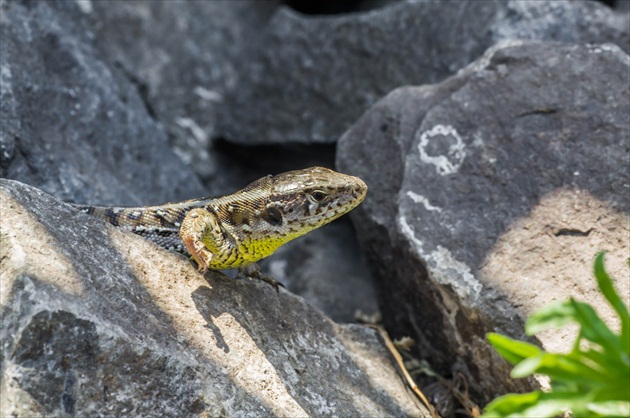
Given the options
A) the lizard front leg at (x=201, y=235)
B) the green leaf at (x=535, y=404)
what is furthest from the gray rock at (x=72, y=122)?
the green leaf at (x=535, y=404)

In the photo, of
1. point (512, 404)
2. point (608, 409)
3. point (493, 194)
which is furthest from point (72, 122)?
point (608, 409)

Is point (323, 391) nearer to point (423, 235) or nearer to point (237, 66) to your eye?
point (423, 235)

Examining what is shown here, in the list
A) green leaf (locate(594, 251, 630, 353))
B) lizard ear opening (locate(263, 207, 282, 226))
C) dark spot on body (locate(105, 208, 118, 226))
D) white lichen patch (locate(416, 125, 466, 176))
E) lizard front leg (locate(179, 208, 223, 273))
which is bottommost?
dark spot on body (locate(105, 208, 118, 226))

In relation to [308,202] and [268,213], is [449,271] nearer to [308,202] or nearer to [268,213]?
[308,202]

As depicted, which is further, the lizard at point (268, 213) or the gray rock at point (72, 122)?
the gray rock at point (72, 122)

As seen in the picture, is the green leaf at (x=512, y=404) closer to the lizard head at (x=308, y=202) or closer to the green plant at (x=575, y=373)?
the green plant at (x=575, y=373)

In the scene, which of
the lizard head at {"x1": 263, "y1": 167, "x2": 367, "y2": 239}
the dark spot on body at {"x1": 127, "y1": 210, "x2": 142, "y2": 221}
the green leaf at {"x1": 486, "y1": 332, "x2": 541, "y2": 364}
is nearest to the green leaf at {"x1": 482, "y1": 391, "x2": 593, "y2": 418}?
the green leaf at {"x1": 486, "y1": 332, "x2": 541, "y2": 364}

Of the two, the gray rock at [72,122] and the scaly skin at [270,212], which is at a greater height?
the scaly skin at [270,212]

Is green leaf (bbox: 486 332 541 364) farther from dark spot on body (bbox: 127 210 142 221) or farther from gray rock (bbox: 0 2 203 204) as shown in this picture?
gray rock (bbox: 0 2 203 204)
